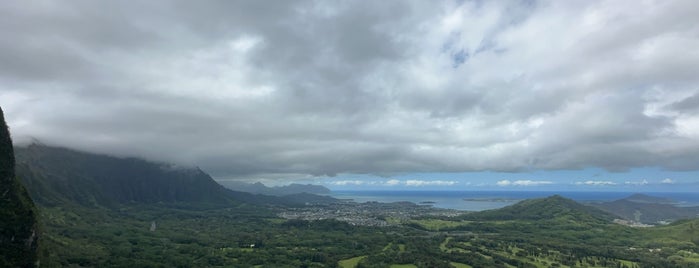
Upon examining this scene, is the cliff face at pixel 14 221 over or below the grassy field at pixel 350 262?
over

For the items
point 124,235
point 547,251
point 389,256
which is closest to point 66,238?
point 124,235

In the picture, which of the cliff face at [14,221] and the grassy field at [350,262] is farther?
the grassy field at [350,262]

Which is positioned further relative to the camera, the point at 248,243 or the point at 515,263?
the point at 248,243

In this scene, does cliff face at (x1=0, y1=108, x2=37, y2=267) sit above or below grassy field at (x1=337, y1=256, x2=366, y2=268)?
above

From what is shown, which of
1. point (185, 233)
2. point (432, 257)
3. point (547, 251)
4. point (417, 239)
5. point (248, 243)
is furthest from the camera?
point (185, 233)

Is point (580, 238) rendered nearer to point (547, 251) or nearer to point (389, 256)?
point (547, 251)

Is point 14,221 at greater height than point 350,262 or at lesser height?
greater

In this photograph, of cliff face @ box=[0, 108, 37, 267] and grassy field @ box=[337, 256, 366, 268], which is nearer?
cliff face @ box=[0, 108, 37, 267]

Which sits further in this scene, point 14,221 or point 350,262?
point 350,262
